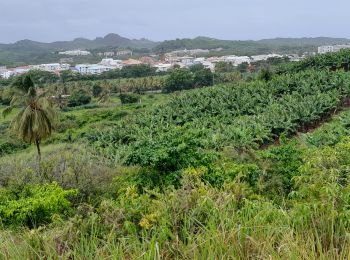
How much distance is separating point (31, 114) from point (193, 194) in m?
16.5

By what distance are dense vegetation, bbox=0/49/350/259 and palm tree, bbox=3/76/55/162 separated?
67cm

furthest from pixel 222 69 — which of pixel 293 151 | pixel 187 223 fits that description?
pixel 187 223

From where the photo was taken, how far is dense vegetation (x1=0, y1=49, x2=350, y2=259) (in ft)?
9.07

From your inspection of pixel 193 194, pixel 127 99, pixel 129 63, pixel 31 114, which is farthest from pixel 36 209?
pixel 129 63

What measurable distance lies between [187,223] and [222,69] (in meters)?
83.0

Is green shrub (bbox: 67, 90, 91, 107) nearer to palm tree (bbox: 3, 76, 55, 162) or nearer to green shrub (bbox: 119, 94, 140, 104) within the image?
green shrub (bbox: 119, 94, 140, 104)

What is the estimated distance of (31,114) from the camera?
18.8 meters

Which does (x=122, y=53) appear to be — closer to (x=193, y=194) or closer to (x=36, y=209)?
(x=36, y=209)

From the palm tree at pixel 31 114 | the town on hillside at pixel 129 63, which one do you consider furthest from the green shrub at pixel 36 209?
the town on hillside at pixel 129 63

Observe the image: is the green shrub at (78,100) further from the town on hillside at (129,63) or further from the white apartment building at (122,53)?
the white apartment building at (122,53)

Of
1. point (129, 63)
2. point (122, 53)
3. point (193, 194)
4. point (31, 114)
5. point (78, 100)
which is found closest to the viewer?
point (193, 194)

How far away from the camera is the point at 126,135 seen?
31047mm

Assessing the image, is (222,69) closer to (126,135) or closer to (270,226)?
(126,135)

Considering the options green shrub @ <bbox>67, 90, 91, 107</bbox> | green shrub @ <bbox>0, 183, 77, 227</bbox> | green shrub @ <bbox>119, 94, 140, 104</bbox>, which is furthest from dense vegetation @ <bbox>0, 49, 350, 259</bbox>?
green shrub @ <bbox>67, 90, 91, 107</bbox>
